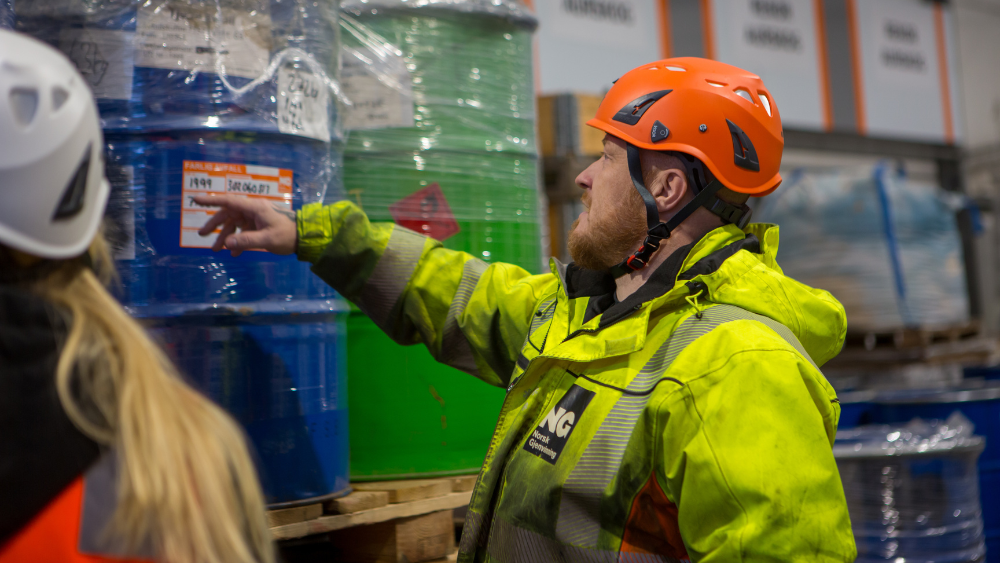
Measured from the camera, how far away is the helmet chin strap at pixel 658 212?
202cm

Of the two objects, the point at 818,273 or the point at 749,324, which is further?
the point at 818,273

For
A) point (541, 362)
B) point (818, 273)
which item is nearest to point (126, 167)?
point (541, 362)

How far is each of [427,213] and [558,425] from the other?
93 cm

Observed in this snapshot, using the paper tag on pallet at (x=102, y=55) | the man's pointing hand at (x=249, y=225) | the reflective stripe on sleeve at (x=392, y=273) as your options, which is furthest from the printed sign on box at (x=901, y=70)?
the paper tag on pallet at (x=102, y=55)

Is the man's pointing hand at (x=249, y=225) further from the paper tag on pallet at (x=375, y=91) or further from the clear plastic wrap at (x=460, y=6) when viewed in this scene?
the clear plastic wrap at (x=460, y=6)

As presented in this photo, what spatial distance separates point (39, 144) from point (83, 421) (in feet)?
1.21

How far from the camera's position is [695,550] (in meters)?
1.57

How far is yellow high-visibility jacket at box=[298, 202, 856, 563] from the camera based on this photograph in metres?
1.55

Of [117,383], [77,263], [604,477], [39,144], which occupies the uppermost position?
[39,144]

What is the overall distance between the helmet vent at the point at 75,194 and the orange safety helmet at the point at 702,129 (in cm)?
124

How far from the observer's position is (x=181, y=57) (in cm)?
196

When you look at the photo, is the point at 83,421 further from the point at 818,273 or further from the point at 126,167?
the point at 818,273

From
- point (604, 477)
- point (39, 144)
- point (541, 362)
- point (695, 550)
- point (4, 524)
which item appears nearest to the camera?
point (4, 524)

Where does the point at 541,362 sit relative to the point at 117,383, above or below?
below
